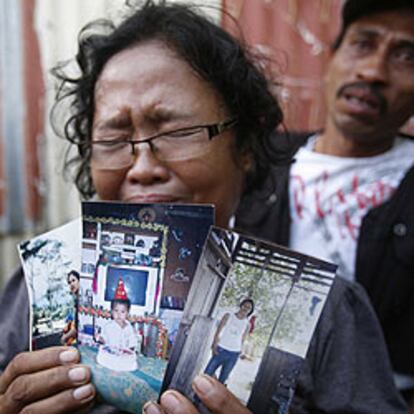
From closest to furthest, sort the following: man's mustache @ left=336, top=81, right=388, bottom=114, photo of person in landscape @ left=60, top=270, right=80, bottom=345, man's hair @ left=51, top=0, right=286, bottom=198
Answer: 1. photo of person in landscape @ left=60, top=270, right=80, bottom=345
2. man's hair @ left=51, top=0, right=286, bottom=198
3. man's mustache @ left=336, top=81, right=388, bottom=114

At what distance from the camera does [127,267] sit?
37.4 inches

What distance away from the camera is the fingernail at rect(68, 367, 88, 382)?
3.08 feet

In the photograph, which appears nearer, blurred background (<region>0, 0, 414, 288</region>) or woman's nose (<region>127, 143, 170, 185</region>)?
woman's nose (<region>127, 143, 170, 185</region>)

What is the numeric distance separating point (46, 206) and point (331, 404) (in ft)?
7.17

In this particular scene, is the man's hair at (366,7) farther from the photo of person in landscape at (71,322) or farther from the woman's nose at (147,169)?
the photo of person in landscape at (71,322)

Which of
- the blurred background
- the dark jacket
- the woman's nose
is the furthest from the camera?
the blurred background

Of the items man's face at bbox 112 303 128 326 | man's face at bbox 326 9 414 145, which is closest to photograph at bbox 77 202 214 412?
man's face at bbox 112 303 128 326

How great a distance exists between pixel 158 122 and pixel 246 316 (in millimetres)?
454

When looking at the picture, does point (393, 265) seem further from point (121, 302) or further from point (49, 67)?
point (49, 67)

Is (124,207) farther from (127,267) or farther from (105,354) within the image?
(105,354)

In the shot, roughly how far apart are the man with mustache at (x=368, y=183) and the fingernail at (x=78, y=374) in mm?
955

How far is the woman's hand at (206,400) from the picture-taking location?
2.88 feet

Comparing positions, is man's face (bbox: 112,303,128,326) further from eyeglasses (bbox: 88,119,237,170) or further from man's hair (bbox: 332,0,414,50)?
man's hair (bbox: 332,0,414,50)

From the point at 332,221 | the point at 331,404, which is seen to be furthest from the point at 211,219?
the point at 332,221
